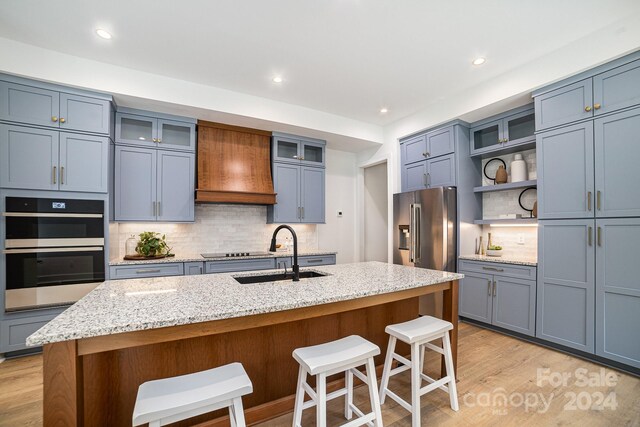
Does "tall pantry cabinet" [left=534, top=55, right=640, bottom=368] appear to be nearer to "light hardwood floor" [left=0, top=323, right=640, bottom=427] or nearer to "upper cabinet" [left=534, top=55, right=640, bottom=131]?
"upper cabinet" [left=534, top=55, right=640, bottom=131]

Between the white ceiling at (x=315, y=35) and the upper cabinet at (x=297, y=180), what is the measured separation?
111 cm

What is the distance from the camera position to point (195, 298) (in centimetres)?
150

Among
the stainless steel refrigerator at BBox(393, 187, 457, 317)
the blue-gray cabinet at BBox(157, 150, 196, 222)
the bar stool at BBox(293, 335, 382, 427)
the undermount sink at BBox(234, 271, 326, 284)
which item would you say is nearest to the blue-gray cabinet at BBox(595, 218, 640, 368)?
the stainless steel refrigerator at BBox(393, 187, 457, 317)

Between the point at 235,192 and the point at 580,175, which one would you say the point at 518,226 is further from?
the point at 235,192

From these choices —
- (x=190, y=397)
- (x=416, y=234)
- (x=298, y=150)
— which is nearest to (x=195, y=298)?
(x=190, y=397)

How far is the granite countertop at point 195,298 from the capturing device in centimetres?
112

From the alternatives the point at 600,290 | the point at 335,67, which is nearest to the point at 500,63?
the point at 335,67

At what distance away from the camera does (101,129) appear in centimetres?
301

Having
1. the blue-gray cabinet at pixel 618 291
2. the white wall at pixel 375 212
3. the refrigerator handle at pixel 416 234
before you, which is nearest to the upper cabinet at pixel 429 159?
the refrigerator handle at pixel 416 234

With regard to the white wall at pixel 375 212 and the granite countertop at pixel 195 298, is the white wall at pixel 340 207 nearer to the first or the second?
the white wall at pixel 375 212

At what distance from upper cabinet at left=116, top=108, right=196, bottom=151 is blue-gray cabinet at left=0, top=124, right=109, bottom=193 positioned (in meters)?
0.42

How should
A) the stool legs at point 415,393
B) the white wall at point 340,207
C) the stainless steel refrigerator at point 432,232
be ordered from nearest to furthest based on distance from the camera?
the stool legs at point 415,393 → the stainless steel refrigerator at point 432,232 → the white wall at point 340,207

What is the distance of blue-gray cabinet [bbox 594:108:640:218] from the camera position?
2381 millimetres

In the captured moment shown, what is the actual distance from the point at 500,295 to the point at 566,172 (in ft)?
4.80
